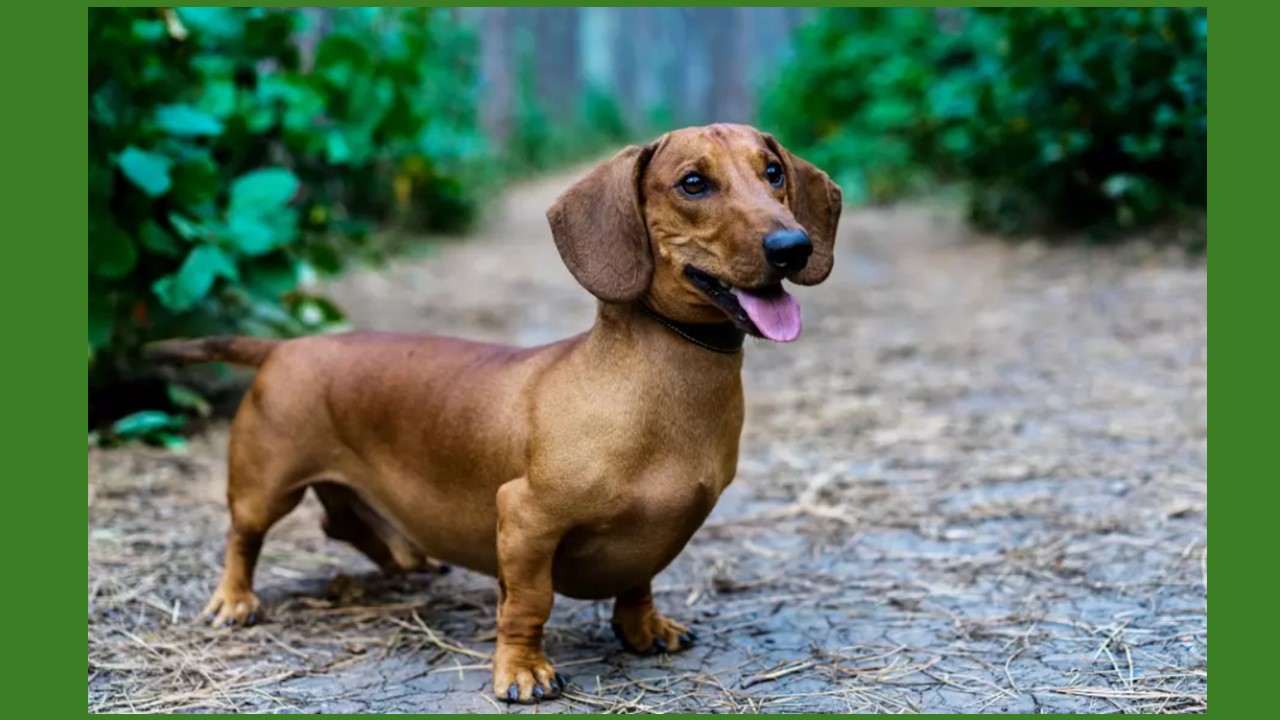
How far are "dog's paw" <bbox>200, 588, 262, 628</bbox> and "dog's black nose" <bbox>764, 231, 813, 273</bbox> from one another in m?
1.91

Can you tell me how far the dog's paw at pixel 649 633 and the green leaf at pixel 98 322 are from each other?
2654 millimetres

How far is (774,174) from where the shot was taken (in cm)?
316

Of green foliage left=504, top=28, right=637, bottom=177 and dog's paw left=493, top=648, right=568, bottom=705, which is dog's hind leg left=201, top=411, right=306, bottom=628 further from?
green foliage left=504, top=28, right=637, bottom=177

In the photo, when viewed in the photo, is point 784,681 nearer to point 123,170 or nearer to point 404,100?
point 123,170

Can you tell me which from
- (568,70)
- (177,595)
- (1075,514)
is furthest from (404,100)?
(568,70)

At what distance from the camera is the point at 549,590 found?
3180 millimetres

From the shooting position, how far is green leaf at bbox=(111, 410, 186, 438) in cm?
500

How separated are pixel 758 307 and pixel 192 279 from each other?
280 cm

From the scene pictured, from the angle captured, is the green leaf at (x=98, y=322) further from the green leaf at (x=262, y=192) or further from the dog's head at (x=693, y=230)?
the dog's head at (x=693, y=230)

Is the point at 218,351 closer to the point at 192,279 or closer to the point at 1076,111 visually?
the point at 192,279

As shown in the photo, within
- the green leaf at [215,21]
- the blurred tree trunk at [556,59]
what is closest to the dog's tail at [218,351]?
the green leaf at [215,21]

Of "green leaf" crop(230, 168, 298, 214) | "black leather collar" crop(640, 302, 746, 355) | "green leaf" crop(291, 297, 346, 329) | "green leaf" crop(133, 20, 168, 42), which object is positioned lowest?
"black leather collar" crop(640, 302, 746, 355)

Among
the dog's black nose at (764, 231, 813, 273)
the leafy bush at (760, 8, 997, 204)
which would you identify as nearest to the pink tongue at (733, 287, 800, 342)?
the dog's black nose at (764, 231, 813, 273)

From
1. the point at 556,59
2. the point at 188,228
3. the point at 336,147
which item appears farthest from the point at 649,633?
the point at 556,59
